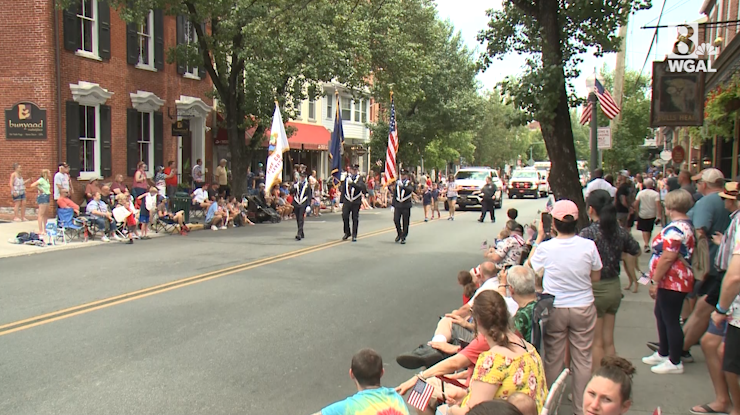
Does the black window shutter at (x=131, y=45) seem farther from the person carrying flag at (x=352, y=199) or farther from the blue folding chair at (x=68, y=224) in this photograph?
the person carrying flag at (x=352, y=199)

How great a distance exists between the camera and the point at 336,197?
29906 millimetres

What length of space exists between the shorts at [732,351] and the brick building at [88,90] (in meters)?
19.8

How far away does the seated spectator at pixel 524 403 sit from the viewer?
12.0ft

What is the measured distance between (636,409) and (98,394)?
4679mm

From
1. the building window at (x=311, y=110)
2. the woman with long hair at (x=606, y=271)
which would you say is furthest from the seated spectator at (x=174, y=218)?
the building window at (x=311, y=110)

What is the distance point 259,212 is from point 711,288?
730 inches

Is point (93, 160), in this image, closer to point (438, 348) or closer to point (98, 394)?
point (98, 394)

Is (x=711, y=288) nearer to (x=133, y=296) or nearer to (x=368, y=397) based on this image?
(x=368, y=397)

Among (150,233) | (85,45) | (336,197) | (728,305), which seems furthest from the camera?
(336,197)

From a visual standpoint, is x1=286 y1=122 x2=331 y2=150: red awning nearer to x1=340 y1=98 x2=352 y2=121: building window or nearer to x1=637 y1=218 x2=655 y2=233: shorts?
x1=340 y1=98 x2=352 y2=121: building window

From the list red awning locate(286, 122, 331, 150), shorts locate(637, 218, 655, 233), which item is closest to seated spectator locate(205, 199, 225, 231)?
shorts locate(637, 218, 655, 233)

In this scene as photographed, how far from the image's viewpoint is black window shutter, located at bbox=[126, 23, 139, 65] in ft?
75.9

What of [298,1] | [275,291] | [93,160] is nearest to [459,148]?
[93,160]

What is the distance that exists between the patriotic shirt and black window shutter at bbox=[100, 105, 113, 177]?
2004cm
